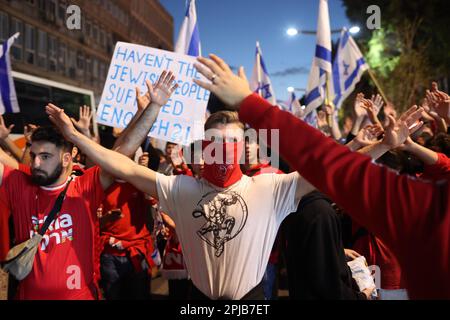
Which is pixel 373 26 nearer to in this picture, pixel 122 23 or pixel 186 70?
pixel 186 70

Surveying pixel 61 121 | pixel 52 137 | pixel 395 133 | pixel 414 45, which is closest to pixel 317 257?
pixel 395 133

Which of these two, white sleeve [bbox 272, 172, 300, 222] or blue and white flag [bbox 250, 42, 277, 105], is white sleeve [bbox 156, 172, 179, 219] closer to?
white sleeve [bbox 272, 172, 300, 222]

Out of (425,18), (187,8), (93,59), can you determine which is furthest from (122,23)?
(187,8)

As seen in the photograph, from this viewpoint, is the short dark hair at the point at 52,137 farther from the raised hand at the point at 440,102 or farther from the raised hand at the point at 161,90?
the raised hand at the point at 440,102

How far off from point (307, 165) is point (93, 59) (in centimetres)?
4637

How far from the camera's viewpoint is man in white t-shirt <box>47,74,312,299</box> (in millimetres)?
2500

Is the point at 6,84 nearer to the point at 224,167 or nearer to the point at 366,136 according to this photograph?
the point at 224,167

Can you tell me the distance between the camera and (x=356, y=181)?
54.0 inches

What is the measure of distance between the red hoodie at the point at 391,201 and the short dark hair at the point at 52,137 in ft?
6.61

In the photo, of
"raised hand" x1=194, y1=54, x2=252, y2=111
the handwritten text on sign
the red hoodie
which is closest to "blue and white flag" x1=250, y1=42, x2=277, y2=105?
the handwritten text on sign

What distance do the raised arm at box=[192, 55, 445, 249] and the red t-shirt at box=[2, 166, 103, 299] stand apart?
179cm

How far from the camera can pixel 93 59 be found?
44781mm

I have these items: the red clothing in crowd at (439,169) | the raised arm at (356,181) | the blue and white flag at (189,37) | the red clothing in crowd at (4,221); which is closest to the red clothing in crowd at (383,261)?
the red clothing in crowd at (439,169)

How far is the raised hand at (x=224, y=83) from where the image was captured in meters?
1.58
